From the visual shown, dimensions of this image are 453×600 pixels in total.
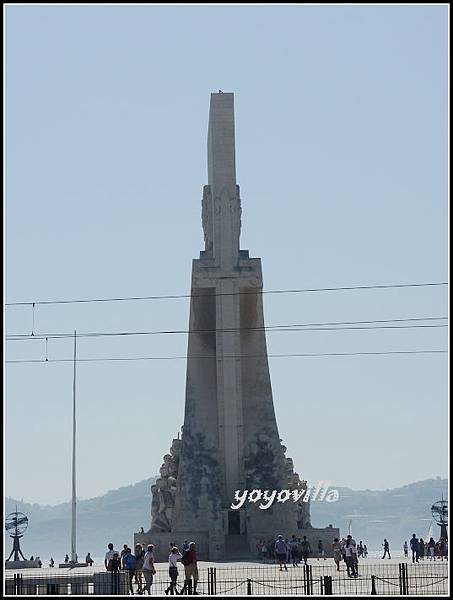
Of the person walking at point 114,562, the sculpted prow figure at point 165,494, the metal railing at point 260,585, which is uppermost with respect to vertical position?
the sculpted prow figure at point 165,494

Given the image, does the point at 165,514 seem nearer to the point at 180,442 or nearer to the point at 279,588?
the point at 180,442

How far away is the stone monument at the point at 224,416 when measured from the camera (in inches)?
1854

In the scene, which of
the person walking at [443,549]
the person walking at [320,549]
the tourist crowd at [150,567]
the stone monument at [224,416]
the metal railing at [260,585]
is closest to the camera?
the metal railing at [260,585]

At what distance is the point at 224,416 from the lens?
48.8 m

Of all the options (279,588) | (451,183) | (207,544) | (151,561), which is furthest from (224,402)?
(451,183)

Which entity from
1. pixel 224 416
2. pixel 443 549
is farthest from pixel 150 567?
pixel 224 416

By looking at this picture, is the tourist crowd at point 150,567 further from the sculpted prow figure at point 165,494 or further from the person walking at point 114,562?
the sculpted prow figure at point 165,494

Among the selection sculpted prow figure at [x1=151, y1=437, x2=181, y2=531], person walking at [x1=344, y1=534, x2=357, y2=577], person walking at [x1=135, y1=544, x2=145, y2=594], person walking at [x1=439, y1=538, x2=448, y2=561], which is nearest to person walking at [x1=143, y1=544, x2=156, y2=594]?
person walking at [x1=135, y1=544, x2=145, y2=594]

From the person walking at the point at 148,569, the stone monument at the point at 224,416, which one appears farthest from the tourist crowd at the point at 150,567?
the stone monument at the point at 224,416

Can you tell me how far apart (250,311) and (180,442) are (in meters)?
5.80

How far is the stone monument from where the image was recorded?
1854 inches

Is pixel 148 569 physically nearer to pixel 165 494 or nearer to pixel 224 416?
pixel 224 416

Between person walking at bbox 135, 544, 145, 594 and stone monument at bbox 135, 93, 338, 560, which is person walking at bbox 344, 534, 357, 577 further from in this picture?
stone monument at bbox 135, 93, 338, 560

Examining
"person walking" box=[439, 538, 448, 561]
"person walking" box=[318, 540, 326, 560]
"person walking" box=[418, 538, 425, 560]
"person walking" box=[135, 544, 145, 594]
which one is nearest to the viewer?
"person walking" box=[135, 544, 145, 594]
